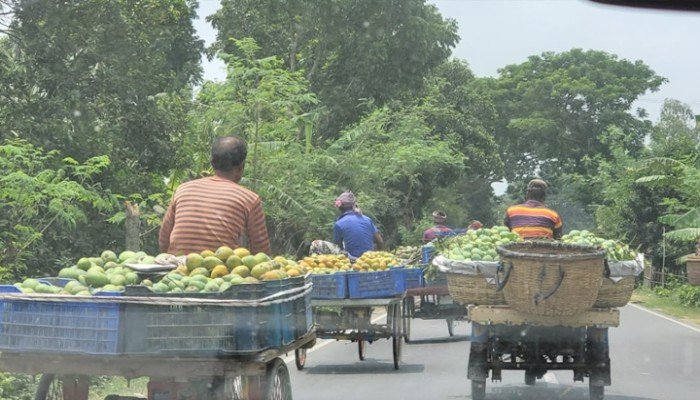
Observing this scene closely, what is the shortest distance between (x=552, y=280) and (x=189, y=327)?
3.95 metres

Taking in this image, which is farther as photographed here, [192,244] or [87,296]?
[192,244]

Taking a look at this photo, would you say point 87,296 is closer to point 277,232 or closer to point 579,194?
point 277,232

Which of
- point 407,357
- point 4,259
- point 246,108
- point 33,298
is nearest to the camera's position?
point 33,298

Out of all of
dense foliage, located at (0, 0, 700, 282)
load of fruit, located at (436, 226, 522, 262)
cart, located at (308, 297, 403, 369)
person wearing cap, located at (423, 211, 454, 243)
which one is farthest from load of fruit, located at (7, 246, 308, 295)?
person wearing cap, located at (423, 211, 454, 243)

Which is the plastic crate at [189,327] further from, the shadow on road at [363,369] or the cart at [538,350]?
the shadow on road at [363,369]

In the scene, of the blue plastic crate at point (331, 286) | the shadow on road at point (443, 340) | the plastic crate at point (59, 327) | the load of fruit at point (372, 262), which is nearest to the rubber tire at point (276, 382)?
the plastic crate at point (59, 327)

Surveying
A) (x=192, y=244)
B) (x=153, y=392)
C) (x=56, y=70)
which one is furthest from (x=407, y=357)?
(x=56, y=70)

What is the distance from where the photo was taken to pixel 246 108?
24.0m

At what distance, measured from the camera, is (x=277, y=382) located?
6590mm

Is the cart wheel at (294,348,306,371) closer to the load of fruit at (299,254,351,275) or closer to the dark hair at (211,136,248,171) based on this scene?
the load of fruit at (299,254,351,275)

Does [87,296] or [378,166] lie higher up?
[378,166]

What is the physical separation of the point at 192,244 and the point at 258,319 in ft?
4.70

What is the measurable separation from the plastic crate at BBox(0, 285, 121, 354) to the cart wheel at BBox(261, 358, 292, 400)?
43.6 inches

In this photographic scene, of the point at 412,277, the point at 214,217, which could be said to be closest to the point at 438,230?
the point at 412,277
